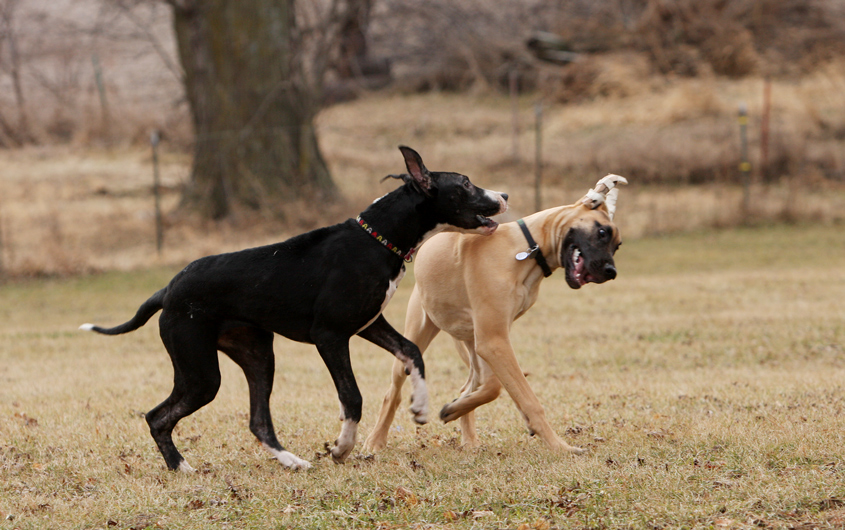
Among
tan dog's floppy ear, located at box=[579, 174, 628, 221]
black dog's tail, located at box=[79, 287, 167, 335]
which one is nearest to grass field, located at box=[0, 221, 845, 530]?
black dog's tail, located at box=[79, 287, 167, 335]

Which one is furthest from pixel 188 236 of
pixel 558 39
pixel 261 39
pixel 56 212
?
pixel 558 39

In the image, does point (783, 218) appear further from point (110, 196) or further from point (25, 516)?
point (25, 516)

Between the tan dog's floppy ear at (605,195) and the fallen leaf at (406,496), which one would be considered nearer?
the fallen leaf at (406,496)

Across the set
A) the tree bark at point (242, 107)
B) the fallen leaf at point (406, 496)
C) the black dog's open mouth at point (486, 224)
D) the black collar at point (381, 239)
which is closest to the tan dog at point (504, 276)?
the black dog's open mouth at point (486, 224)

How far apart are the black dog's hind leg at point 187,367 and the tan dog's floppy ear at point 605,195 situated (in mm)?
2291

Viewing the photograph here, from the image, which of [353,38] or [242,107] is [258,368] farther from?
[353,38]

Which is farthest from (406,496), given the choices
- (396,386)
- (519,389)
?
(396,386)

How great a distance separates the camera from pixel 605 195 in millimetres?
5391

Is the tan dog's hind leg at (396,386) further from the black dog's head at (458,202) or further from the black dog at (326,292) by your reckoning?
the black dog's head at (458,202)

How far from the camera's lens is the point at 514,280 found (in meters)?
5.23

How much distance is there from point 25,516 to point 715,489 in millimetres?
Answer: 3334

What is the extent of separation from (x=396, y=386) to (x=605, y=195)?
1743 mm

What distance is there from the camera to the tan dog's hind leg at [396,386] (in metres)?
5.65

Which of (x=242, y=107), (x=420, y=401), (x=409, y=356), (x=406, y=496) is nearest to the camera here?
(x=406, y=496)
